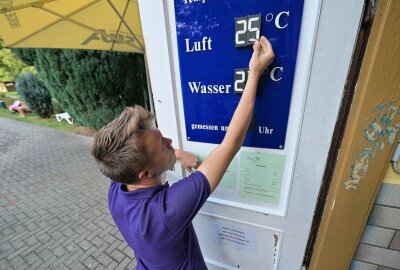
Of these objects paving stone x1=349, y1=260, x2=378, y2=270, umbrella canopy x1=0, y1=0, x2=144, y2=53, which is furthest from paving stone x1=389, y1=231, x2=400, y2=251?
umbrella canopy x1=0, y1=0, x2=144, y2=53

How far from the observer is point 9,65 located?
1470 cm

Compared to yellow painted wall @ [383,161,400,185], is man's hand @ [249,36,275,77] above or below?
above

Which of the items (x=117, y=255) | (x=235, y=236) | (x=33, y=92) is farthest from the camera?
(x=33, y=92)

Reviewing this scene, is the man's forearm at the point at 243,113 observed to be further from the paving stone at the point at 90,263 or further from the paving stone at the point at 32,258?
the paving stone at the point at 32,258

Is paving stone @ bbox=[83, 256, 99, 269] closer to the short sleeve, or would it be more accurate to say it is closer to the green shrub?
the short sleeve

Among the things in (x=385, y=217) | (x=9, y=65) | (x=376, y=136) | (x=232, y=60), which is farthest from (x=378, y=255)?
(x=9, y=65)

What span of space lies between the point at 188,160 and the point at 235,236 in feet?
2.13

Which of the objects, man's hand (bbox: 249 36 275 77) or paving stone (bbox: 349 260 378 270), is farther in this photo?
paving stone (bbox: 349 260 378 270)

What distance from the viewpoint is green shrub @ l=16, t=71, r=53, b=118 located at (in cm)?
1111

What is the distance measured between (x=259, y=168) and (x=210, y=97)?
1.62 ft

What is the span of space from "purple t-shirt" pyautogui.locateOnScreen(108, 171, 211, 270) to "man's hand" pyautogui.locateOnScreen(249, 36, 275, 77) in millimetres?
543

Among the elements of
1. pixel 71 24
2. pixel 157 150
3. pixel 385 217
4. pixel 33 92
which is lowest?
pixel 33 92

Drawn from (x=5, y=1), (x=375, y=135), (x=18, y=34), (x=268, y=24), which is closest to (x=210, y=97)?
(x=268, y=24)

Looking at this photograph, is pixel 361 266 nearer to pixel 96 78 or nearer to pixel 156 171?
pixel 156 171
